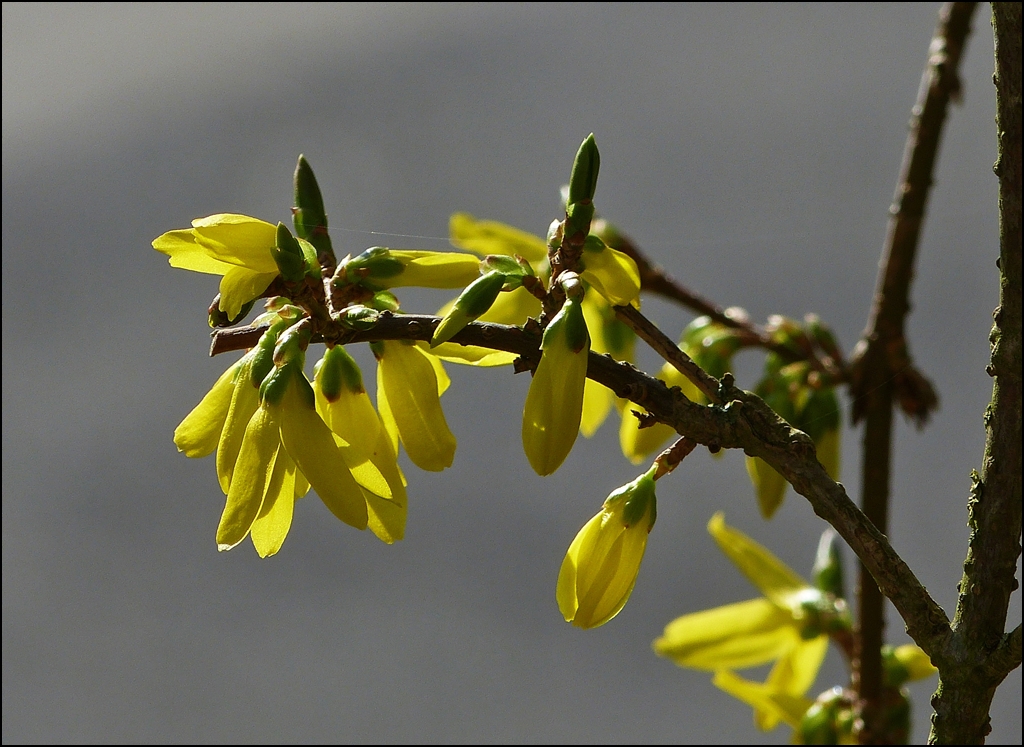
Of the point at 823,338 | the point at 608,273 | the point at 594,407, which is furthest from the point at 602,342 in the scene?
the point at 608,273

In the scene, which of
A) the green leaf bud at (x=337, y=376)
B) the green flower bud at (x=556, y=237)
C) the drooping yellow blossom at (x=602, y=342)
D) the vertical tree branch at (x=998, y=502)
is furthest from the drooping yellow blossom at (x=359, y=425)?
the drooping yellow blossom at (x=602, y=342)

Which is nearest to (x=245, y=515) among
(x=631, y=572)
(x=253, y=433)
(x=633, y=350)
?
(x=253, y=433)

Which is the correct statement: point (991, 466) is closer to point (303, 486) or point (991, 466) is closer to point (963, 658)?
point (963, 658)

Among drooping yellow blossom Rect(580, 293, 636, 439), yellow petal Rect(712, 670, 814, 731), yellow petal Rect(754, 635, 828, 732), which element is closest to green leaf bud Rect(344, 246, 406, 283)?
drooping yellow blossom Rect(580, 293, 636, 439)

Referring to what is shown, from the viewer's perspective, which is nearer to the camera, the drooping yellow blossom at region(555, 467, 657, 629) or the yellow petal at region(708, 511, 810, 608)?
the drooping yellow blossom at region(555, 467, 657, 629)

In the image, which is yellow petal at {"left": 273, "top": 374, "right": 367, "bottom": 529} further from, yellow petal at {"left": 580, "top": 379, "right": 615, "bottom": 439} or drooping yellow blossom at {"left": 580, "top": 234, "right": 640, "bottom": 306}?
yellow petal at {"left": 580, "top": 379, "right": 615, "bottom": 439}
